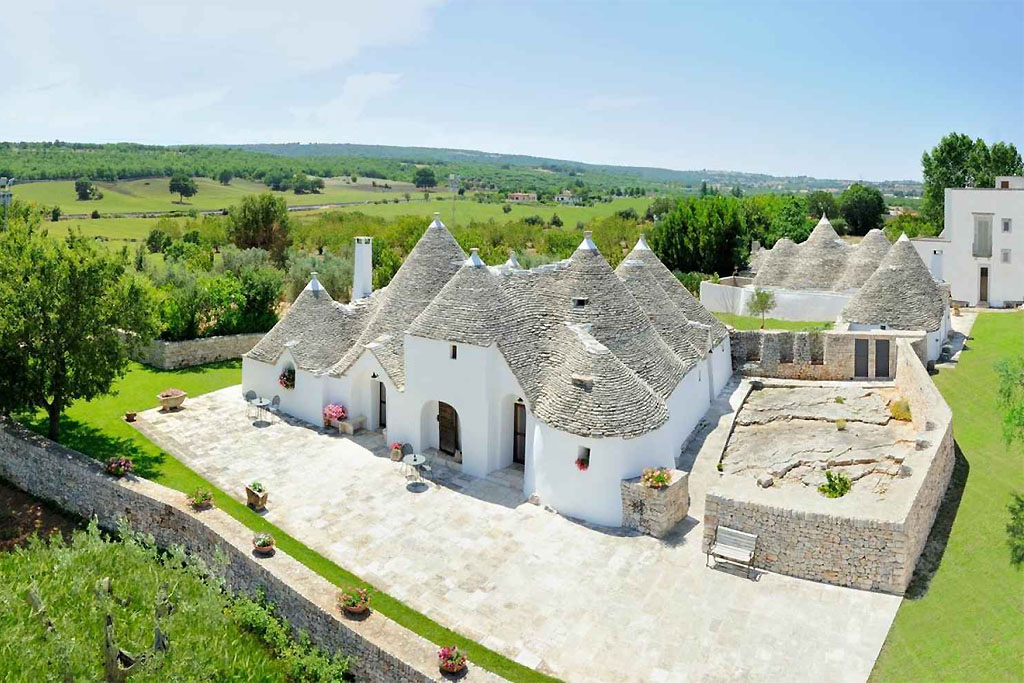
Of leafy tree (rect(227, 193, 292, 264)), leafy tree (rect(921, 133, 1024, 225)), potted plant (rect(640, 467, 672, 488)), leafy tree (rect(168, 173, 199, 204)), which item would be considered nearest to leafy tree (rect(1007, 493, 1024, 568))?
potted plant (rect(640, 467, 672, 488))

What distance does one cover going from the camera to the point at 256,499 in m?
20.6

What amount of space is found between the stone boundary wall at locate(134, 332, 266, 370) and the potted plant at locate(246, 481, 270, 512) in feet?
55.3

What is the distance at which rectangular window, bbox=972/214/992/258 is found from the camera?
4466cm

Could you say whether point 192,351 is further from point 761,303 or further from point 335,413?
point 761,303

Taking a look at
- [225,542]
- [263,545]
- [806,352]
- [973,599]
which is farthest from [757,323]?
[225,542]

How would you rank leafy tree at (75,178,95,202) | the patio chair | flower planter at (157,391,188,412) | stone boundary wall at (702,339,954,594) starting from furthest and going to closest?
leafy tree at (75,178,95,202) → flower planter at (157,391,188,412) → the patio chair → stone boundary wall at (702,339,954,594)

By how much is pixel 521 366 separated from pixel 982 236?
36956 mm

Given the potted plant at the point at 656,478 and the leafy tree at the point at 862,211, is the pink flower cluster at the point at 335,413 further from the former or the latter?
the leafy tree at the point at 862,211

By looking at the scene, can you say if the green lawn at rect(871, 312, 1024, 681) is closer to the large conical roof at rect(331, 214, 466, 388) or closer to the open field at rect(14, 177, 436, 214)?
the large conical roof at rect(331, 214, 466, 388)

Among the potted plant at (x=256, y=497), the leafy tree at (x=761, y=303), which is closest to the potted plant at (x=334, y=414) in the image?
the potted plant at (x=256, y=497)

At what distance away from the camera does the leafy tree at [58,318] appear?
2273cm

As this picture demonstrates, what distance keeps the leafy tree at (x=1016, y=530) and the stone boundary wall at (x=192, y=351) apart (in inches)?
1239

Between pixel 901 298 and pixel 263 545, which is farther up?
pixel 901 298

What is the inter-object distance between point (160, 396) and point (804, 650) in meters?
24.4
